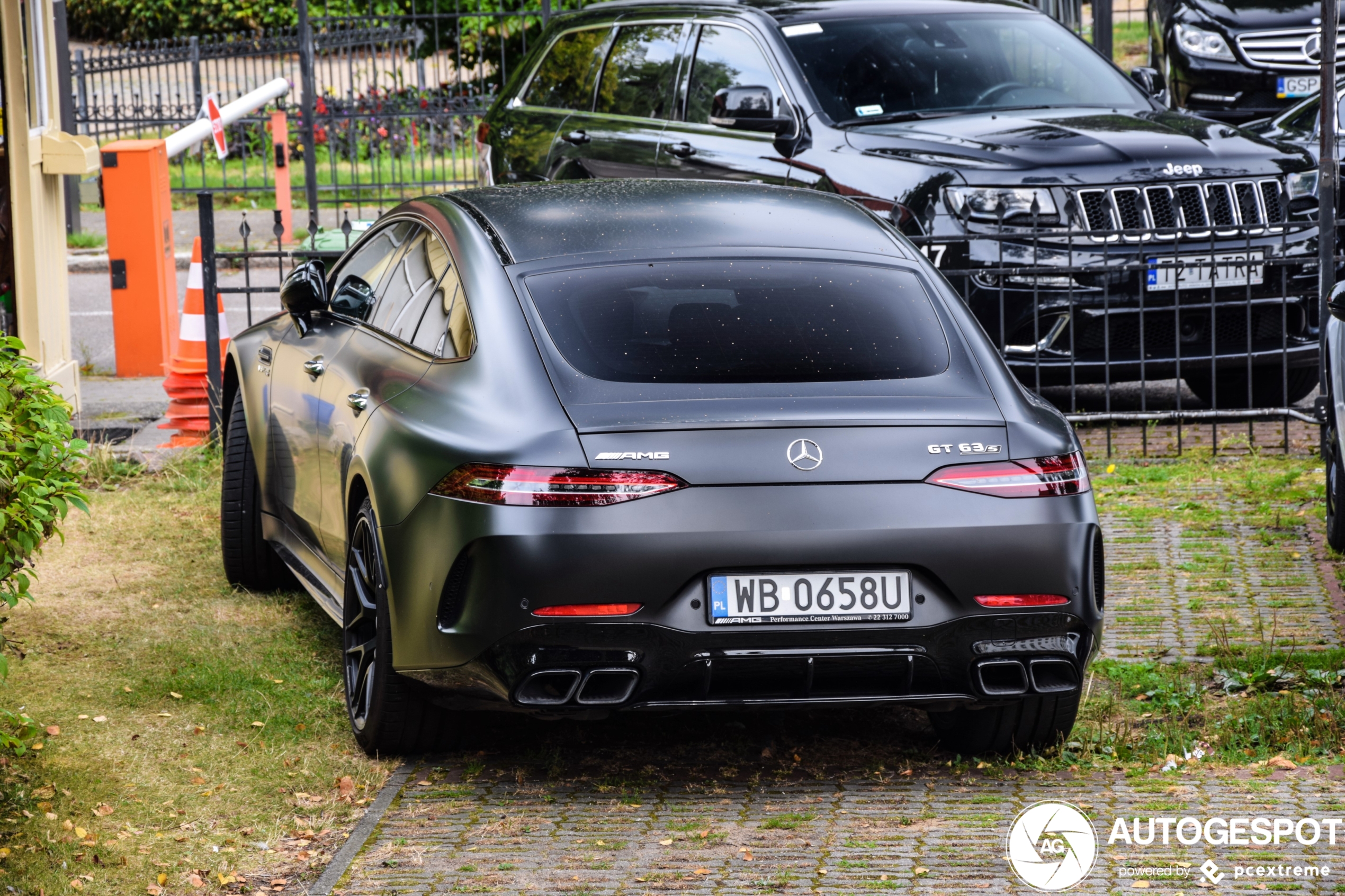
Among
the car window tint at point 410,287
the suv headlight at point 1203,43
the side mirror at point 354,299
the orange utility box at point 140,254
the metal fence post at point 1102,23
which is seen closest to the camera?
the car window tint at point 410,287

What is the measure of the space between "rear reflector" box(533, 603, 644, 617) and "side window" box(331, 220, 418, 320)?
175cm

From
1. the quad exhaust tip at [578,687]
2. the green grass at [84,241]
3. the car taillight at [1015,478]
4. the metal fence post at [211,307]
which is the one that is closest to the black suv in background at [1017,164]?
the metal fence post at [211,307]

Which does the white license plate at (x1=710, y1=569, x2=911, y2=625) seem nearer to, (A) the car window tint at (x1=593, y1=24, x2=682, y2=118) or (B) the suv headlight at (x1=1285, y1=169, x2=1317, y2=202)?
(B) the suv headlight at (x1=1285, y1=169, x2=1317, y2=202)

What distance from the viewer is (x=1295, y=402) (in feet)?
31.7

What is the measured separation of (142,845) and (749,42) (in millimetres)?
6242

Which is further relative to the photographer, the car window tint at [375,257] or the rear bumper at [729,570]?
the car window tint at [375,257]

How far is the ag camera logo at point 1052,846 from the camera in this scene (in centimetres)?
396

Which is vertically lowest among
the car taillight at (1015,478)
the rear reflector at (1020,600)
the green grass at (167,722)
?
the green grass at (167,722)

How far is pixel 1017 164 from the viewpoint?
27.6ft

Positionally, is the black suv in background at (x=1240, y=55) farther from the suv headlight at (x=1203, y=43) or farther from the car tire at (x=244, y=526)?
the car tire at (x=244, y=526)

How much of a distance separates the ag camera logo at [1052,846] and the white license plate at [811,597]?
58 cm

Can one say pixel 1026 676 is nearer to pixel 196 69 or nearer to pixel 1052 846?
pixel 1052 846

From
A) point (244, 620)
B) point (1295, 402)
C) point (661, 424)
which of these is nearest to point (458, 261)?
point (661, 424)

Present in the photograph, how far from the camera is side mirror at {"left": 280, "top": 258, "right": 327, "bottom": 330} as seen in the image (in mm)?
5797
